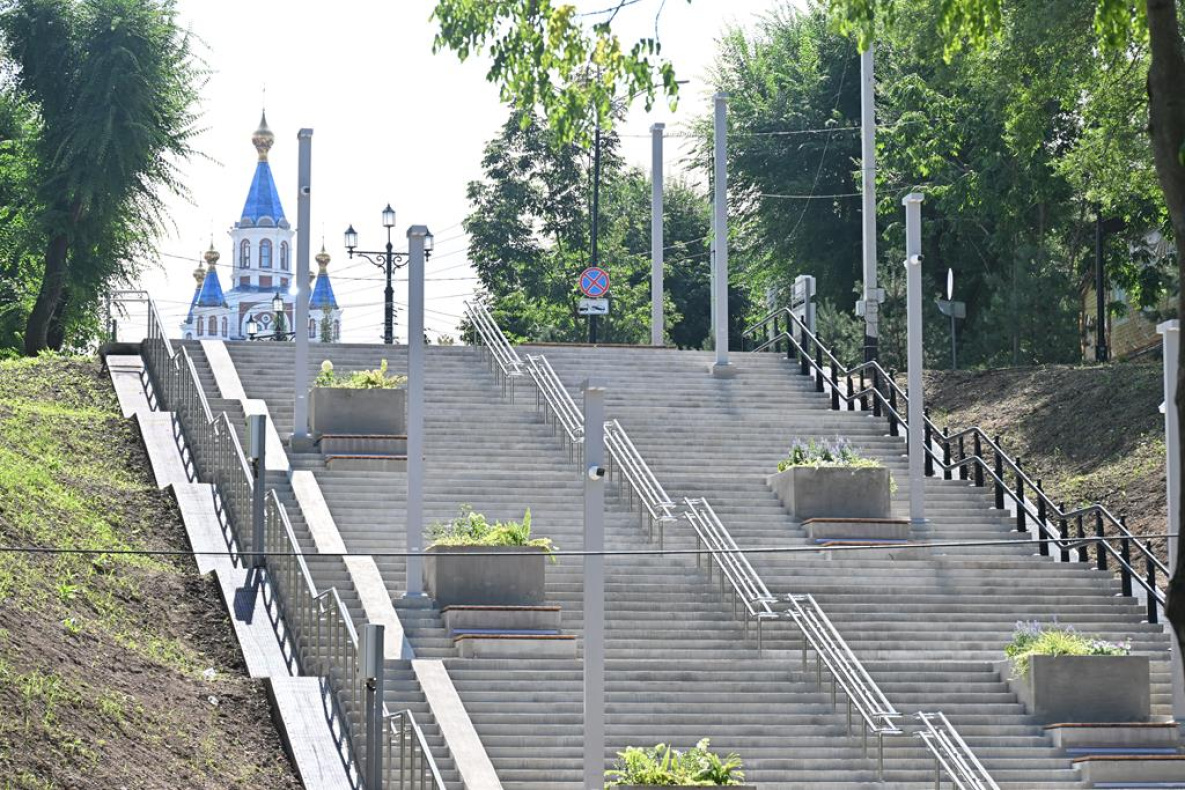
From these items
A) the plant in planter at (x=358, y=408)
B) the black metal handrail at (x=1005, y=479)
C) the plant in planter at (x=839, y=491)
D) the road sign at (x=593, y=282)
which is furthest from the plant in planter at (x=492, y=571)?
the road sign at (x=593, y=282)

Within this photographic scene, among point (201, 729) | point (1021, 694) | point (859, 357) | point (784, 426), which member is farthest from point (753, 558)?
point (859, 357)

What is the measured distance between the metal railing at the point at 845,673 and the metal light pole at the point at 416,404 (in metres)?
4.05

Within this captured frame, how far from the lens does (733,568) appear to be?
22578 millimetres

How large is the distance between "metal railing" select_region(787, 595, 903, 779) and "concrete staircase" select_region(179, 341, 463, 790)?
4036mm

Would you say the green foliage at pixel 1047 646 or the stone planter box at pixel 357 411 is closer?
the green foliage at pixel 1047 646

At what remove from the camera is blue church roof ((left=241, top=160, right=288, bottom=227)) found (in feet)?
552

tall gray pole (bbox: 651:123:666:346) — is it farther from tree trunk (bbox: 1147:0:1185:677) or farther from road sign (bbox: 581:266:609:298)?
tree trunk (bbox: 1147:0:1185:677)

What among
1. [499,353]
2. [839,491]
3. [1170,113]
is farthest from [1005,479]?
[1170,113]

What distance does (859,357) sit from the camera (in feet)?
137

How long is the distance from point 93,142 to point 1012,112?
56.3ft

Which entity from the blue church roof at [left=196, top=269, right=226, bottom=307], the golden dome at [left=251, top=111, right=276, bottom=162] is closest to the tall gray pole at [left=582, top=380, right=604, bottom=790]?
the golden dome at [left=251, top=111, right=276, bottom=162]

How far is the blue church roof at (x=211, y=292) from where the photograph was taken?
160 meters

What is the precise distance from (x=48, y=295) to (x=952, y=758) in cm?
2490

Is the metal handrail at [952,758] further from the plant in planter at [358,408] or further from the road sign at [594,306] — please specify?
the road sign at [594,306]
